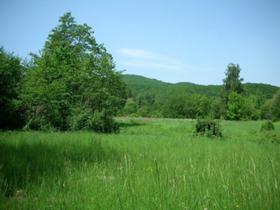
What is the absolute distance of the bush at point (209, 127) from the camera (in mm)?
23203

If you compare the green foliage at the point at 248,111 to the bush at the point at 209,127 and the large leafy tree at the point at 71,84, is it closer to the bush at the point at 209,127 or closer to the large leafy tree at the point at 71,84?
the large leafy tree at the point at 71,84

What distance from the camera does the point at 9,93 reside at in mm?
22984

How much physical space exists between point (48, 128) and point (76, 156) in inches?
610

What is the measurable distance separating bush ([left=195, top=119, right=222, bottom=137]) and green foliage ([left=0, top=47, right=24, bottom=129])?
15804 millimetres

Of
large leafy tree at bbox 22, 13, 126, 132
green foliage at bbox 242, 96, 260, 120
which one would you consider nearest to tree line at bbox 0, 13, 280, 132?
large leafy tree at bbox 22, 13, 126, 132

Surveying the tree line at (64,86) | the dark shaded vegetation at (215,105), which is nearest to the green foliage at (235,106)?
the dark shaded vegetation at (215,105)

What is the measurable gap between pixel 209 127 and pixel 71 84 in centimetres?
1458

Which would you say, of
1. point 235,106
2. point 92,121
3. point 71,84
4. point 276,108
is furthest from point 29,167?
point 276,108

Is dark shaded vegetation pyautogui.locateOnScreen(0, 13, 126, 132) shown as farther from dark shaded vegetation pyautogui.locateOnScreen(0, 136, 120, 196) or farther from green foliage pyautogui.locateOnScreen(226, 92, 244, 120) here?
green foliage pyautogui.locateOnScreen(226, 92, 244, 120)

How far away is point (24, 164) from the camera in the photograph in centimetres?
662

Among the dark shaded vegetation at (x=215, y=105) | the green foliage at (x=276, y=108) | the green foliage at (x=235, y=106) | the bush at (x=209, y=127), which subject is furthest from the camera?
the green foliage at (x=276, y=108)

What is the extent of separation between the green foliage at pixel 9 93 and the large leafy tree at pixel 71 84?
0.93m

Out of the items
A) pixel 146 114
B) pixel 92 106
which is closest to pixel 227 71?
pixel 146 114

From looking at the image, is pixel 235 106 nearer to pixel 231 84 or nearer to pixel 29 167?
pixel 231 84
